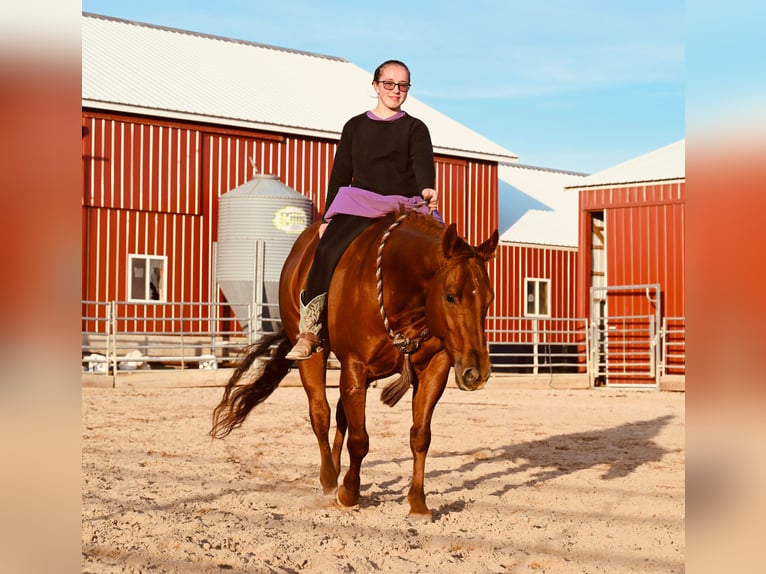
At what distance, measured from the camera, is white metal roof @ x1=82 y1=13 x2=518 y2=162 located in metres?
19.9

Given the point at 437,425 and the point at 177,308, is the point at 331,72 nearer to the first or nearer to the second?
the point at 177,308

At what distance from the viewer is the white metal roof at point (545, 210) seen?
2581 cm

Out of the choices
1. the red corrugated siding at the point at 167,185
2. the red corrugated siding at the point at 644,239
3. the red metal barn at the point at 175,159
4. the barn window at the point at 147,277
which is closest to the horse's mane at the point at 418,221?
the red metal barn at the point at 175,159

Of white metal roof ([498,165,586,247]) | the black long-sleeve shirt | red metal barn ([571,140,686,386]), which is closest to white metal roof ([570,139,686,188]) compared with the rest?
red metal barn ([571,140,686,386])

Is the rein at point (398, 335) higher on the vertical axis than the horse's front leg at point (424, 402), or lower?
higher

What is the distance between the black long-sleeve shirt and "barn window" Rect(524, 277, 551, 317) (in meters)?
19.5

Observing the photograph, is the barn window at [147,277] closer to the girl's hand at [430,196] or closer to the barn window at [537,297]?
the barn window at [537,297]

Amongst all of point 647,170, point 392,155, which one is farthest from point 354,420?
point 647,170

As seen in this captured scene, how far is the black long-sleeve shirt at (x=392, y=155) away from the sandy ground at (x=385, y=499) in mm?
1823

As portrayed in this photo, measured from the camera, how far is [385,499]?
216 inches

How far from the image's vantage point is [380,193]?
549 centimetres

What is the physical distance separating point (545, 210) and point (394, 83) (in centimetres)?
2428

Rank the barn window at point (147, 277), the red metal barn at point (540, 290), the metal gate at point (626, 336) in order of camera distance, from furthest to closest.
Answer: the red metal barn at point (540, 290) → the metal gate at point (626, 336) → the barn window at point (147, 277)

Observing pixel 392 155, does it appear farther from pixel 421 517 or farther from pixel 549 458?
pixel 549 458
